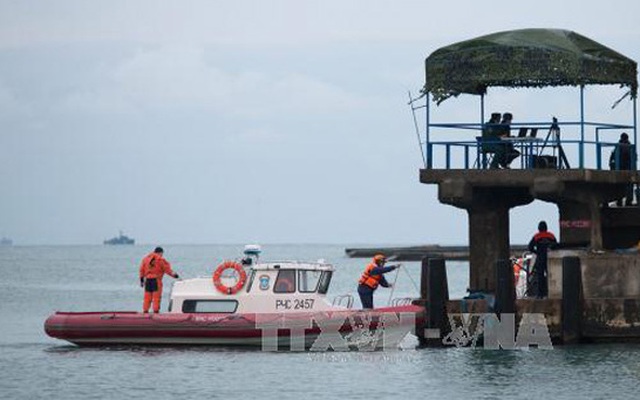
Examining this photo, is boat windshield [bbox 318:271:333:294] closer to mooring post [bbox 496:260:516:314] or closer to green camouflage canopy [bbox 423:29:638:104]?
mooring post [bbox 496:260:516:314]

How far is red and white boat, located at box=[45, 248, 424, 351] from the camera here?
39719 millimetres

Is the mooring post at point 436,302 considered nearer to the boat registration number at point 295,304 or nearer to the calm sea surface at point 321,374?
the calm sea surface at point 321,374

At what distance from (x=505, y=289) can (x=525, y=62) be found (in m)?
5.26

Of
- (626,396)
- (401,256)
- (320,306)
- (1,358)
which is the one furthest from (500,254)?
(401,256)

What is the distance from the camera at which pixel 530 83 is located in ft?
141

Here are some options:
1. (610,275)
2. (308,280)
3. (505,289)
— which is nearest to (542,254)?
(610,275)

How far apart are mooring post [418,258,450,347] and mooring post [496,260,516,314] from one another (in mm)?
1303

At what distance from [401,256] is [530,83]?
96843mm

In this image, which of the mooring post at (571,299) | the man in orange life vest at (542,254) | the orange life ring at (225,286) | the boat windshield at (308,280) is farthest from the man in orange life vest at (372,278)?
the mooring post at (571,299)

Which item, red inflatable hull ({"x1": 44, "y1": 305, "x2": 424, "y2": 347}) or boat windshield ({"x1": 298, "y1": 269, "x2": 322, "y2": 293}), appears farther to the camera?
boat windshield ({"x1": 298, "y1": 269, "x2": 322, "y2": 293})

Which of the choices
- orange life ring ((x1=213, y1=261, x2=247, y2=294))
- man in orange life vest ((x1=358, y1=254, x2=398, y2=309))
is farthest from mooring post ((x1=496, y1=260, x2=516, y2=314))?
orange life ring ((x1=213, y1=261, x2=247, y2=294))

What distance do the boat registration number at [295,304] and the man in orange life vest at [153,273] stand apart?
102 inches

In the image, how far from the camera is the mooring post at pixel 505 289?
3819 cm

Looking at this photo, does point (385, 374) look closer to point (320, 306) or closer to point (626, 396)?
point (320, 306)
